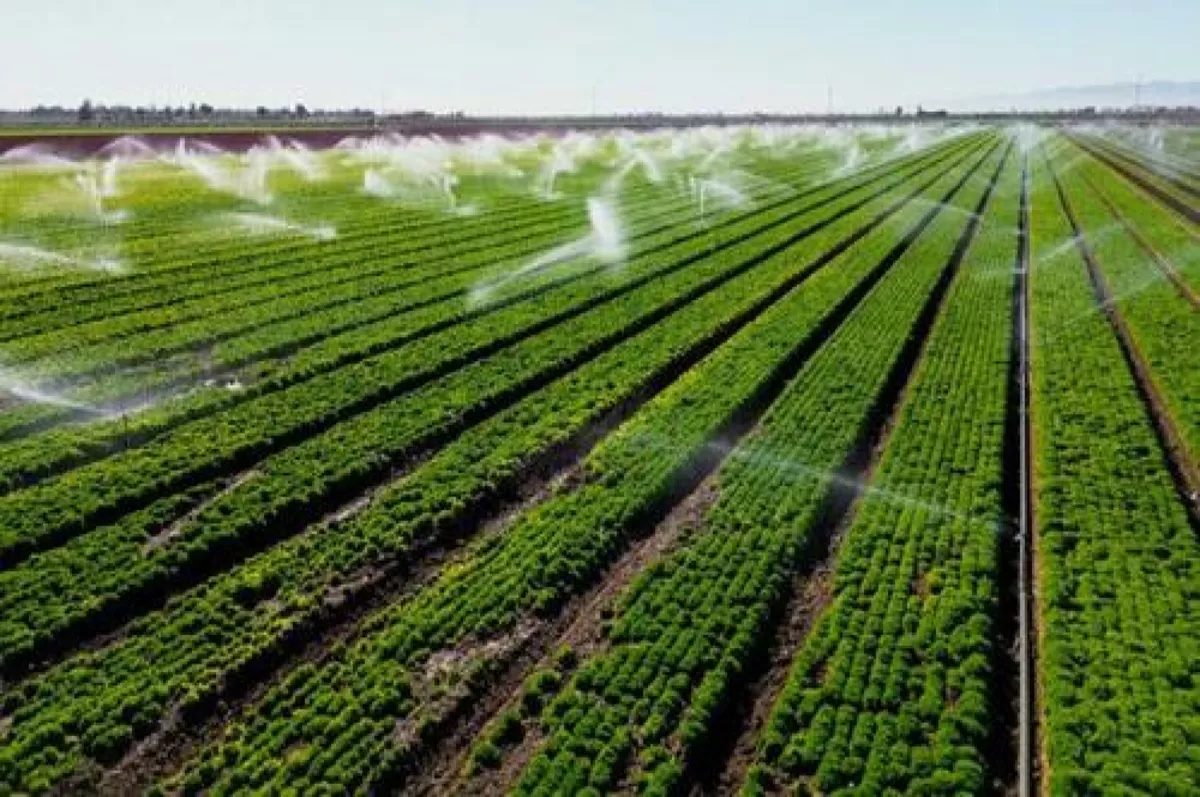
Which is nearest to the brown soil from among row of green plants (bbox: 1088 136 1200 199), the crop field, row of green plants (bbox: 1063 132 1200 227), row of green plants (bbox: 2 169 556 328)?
the crop field

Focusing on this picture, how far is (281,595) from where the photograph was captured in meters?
16.6

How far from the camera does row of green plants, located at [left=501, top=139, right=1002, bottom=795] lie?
12953 millimetres

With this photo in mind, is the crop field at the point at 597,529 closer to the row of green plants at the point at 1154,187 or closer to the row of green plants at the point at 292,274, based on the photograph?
the row of green plants at the point at 292,274

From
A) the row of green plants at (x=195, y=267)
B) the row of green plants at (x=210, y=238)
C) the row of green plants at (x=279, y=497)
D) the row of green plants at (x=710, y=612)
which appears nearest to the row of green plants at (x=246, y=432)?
the row of green plants at (x=279, y=497)

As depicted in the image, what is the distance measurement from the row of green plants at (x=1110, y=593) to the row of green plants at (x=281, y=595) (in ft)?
25.6

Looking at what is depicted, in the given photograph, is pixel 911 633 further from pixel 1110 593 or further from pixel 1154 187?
pixel 1154 187

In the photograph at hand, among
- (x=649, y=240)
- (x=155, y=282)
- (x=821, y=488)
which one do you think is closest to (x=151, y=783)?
(x=821, y=488)

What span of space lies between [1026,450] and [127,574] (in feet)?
60.3

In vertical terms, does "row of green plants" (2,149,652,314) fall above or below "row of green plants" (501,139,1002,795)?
above

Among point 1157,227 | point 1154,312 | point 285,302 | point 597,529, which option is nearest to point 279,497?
point 597,529

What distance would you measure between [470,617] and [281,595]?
3173mm

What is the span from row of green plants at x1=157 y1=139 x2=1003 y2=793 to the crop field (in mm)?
69

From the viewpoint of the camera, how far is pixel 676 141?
14700cm

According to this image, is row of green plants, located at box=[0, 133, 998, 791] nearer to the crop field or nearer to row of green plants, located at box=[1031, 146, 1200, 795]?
the crop field
